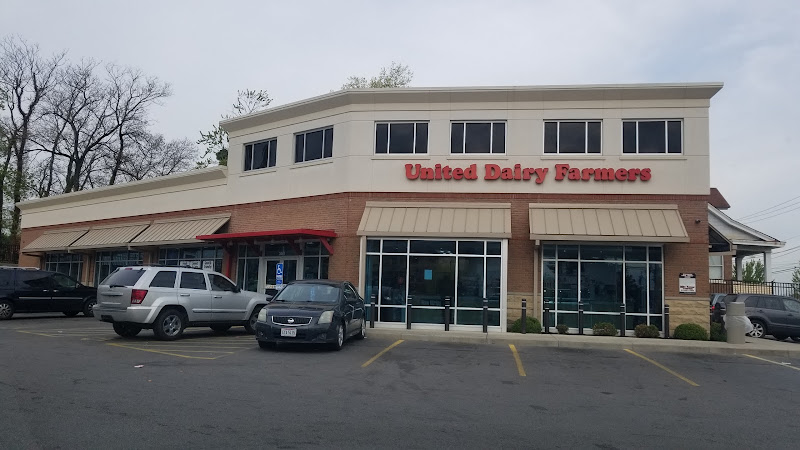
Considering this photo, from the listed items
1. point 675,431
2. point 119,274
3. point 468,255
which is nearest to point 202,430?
point 675,431

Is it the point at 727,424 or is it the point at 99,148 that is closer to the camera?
the point at 727,424

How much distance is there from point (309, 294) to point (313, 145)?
28.6ft

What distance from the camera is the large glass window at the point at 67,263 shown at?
31.5 m

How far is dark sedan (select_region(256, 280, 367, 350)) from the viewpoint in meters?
13.1

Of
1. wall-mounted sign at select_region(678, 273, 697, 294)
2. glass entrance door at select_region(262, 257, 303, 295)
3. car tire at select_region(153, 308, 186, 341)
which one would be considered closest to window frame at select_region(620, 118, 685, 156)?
wall-mounted sign at select_region(678, 273, 697, 294)

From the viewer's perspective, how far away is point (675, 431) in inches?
287

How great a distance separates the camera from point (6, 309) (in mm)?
20781

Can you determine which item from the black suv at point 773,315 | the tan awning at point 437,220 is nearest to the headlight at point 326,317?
the tan awning at point 437,220

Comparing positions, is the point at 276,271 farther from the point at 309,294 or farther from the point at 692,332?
the point at 692,332

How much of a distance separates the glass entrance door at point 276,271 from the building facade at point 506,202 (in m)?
0.07

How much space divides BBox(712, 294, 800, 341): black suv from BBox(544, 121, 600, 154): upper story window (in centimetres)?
693

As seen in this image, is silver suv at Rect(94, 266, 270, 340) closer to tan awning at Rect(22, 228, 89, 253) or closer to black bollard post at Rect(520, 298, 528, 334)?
black bollard post at Rect(520, 298, 528, 334)

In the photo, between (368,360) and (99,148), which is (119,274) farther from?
(99,148)

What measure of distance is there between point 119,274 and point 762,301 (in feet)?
63.3
